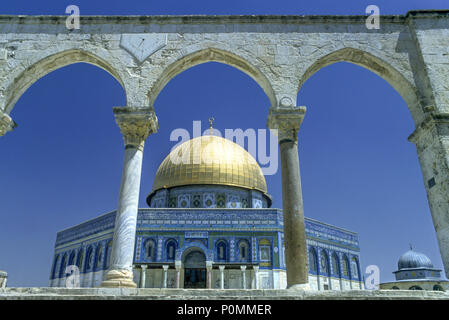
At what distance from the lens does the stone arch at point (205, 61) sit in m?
6.95

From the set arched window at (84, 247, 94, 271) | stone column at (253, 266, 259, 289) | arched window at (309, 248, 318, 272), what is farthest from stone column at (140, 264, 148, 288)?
arched window at (309, 248, 318, 272)

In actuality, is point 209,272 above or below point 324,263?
below

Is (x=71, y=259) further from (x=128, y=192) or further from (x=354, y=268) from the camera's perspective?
(x=128, y=192)

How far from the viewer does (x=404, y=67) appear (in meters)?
7.17

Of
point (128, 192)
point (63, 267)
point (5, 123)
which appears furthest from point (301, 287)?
point (63, 267)

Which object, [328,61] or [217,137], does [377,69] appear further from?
[217,137]

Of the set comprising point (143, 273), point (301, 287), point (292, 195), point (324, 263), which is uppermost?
point (324, 263)

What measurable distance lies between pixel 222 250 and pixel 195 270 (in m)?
1.97

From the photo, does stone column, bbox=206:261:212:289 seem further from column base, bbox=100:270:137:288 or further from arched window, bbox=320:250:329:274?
column base, bbox=100:270:137:288

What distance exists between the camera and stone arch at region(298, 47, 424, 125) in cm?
706

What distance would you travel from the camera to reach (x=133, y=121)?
21.7 feet

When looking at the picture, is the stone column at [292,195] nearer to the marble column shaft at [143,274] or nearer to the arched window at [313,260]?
the marble column shaft at [143,274]
